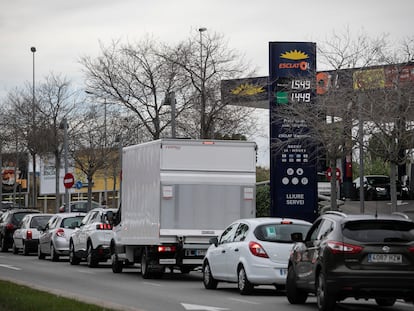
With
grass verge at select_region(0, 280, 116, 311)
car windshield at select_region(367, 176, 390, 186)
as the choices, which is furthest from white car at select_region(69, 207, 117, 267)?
car windshield at select_region(367, 176, 390, 186)

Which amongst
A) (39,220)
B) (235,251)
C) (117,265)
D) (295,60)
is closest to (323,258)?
(235,251)

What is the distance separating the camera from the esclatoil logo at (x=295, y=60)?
3650 centimetres

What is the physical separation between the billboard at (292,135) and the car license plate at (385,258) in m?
20.5

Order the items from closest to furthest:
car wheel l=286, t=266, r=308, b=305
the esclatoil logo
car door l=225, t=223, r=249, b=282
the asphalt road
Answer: the asphalt road
car wheel l=286, t=266, r=308, b=305
car door l=225, t=223, r=249, b=282
the esclatoil logo

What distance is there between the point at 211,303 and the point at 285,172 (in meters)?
19.1

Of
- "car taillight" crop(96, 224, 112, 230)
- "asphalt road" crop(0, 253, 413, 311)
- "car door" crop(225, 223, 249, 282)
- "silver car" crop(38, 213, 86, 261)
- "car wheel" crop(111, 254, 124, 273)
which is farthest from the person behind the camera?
"silver car" crop(38, 213, 86, 261)

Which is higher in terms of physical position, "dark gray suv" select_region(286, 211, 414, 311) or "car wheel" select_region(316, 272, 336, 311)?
"dark gray suv" select_region(286, 211, 414, 311)

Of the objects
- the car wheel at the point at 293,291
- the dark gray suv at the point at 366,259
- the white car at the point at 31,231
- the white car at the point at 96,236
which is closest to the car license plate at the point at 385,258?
the dark gray suv at the point at 366,259

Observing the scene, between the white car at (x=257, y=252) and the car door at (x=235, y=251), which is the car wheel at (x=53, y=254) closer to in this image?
the white car at (x=257, y=252)

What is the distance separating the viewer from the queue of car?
1567 centimetres

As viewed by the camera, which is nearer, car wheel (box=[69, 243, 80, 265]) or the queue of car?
the queue of car

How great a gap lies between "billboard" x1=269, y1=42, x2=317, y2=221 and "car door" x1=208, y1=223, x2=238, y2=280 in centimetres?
1455

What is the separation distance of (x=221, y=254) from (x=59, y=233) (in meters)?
15.2

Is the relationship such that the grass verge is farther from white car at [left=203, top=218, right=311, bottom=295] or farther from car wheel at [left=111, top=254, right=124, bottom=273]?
car wheel at [left=111, top=254, right=124, bottom=273]
